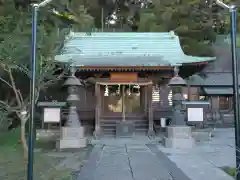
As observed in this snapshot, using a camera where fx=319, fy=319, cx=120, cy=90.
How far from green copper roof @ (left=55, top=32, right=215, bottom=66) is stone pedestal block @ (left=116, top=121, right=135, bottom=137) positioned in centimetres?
333

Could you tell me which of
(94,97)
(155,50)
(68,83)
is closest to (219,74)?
(155,50)

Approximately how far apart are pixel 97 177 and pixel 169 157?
12.5 ft

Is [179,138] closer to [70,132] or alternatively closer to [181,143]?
[181,143]

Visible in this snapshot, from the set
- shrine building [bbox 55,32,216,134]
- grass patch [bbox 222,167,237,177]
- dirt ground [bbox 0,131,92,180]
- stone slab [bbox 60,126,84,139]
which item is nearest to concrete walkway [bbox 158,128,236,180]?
grass patch [bbox 222,167,237,177]

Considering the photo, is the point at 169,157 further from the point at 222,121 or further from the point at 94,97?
the point at 222,121

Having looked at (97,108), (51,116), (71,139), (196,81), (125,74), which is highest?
(196,81)

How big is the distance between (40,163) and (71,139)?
3.97m

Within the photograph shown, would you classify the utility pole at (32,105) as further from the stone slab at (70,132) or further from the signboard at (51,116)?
the signboard at (51,116)

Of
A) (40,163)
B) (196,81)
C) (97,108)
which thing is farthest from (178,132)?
(196,81)

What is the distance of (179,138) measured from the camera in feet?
43.4

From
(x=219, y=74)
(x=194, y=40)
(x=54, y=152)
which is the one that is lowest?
(x=54, y=152)

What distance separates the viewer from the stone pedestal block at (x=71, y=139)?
516 inches

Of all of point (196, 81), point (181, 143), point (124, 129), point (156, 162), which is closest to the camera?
point (156, 162)

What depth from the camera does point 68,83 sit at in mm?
14242
